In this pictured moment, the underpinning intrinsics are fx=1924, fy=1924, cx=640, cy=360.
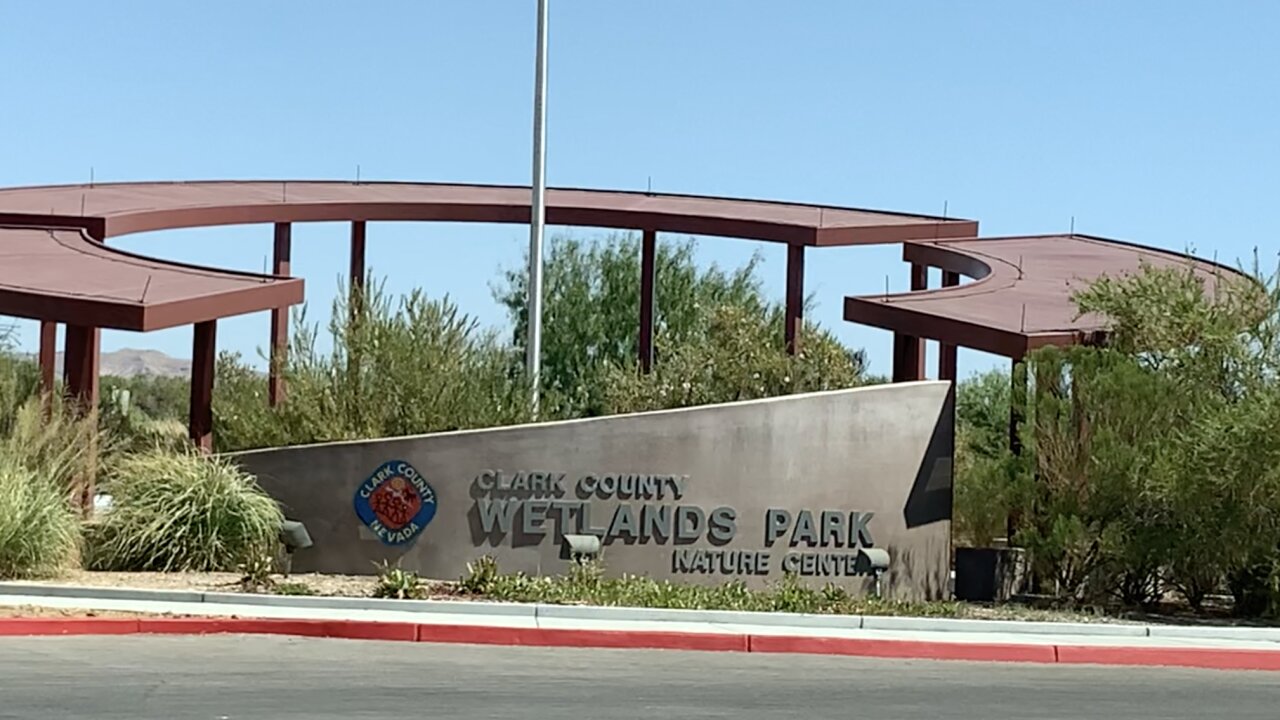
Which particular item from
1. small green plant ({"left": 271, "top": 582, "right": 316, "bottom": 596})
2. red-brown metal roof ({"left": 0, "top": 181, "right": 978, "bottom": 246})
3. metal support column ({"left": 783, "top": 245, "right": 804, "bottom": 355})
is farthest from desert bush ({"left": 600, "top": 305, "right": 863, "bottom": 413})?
small green plant ({"left": 271, "top": 582, "right": 316, "bottom": 596})

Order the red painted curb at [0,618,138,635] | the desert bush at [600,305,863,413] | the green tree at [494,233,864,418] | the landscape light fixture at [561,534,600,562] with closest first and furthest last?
1. the red painted curb at [0,618,138,635]
2. the landscape light fixture at [561,534,600,562]
3. the desert bush at [600,305,863,413]
4. the green tree at [494,233,864,418]

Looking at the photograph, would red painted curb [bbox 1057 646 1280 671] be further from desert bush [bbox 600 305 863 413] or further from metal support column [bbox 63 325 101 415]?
desert bush [bbox 600 305 863 413]

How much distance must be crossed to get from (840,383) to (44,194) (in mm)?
14526

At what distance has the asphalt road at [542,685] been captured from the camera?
12.0 m

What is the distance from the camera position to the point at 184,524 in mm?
20172

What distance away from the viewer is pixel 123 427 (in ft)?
88.6

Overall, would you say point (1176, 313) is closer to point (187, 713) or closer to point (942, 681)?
point (942, 681)

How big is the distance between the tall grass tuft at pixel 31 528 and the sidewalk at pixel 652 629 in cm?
90

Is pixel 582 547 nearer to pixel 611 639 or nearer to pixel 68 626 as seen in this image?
pixel 611 639

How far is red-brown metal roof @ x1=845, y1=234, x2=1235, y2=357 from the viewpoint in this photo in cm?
2350

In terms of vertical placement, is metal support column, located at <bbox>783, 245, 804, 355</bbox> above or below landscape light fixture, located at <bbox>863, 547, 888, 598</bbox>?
above

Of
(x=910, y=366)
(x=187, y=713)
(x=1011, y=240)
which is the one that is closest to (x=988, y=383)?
(x=1011, y=240)

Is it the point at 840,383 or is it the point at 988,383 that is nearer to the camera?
the point at 840,383

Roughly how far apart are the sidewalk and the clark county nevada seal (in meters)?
2.94
